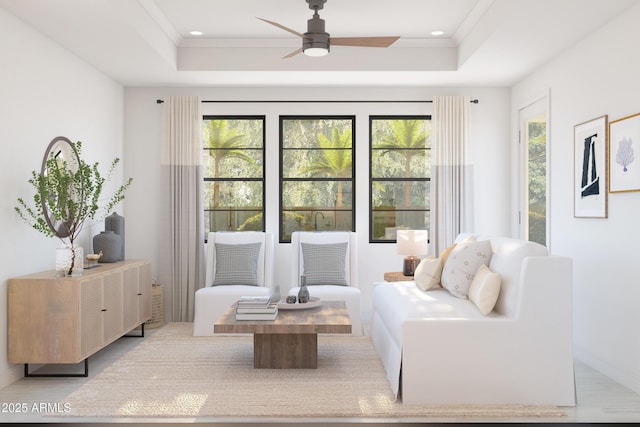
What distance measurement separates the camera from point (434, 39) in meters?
5.48

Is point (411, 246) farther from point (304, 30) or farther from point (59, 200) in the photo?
point (59, 200)

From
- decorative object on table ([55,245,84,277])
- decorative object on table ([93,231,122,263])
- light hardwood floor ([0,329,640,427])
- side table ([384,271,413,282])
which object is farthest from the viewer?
side table ([384,271,413,282])

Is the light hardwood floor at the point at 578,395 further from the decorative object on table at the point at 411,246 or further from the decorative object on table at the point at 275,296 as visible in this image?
the decorative object on table at the point at 411,246

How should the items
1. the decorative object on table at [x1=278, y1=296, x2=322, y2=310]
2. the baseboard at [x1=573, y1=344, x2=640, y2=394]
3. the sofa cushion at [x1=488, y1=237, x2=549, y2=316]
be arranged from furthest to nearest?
the decorative object on table at [x1=278, y1=296, x2=322, y2=310] < the baseboard at [x1=573, y1=344, x2=640, y2=394] < the sofa cushion at [x1=488, y1=237, x2=549, y2=316]

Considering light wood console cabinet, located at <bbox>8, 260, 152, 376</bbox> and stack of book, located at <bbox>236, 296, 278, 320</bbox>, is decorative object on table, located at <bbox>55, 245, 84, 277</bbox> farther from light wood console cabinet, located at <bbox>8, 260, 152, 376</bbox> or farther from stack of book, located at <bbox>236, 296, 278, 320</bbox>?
stack of book, located at <bbox>236, 296, 278, 320</bbox>

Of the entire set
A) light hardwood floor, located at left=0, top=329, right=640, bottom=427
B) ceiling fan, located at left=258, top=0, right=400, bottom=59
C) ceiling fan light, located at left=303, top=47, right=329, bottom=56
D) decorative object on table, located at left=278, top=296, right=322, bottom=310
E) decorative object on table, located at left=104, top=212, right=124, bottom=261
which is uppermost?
ceiling fan, located at left=258, top=0, right=400, bottom=59

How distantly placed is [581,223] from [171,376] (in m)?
3.29

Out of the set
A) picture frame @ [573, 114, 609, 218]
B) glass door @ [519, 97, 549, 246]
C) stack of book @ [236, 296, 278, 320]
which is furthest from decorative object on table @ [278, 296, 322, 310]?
glass door @ [519, 97, 549, 246]

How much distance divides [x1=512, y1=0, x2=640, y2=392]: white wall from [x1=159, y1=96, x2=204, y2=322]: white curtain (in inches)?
138

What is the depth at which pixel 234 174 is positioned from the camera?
21.0 ft

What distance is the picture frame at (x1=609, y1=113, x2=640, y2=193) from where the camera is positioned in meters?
3.76

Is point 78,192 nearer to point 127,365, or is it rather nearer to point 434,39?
point 127,365

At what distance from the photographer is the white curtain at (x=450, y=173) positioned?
20.3 feet

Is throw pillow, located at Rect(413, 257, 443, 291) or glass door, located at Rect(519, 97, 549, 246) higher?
glass door, located at Rect(519, 97, 549, 246)
